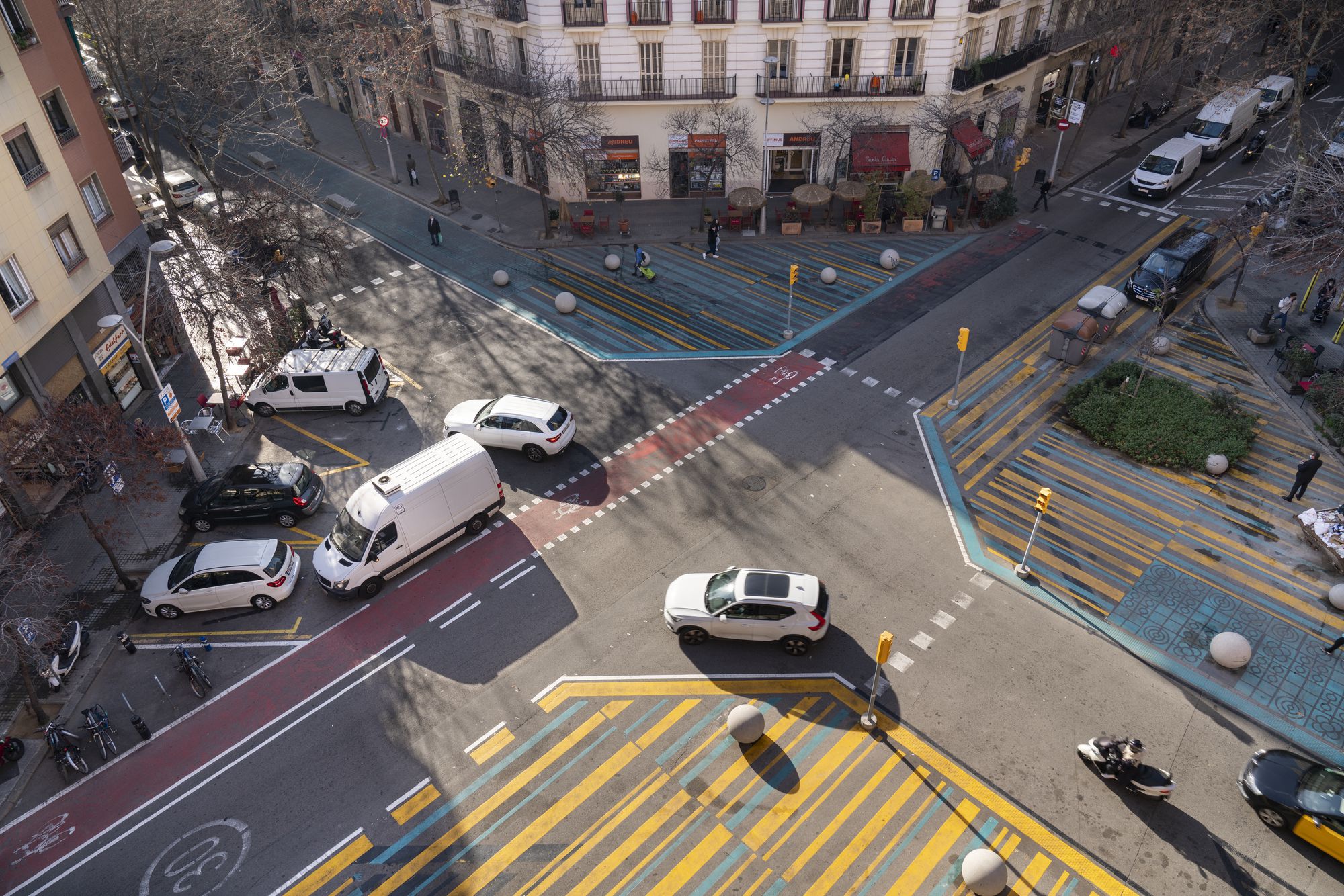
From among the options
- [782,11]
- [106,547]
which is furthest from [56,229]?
[782,11]

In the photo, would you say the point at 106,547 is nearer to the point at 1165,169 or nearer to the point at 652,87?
the point at 652,87

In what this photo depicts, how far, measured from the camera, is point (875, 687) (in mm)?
19797

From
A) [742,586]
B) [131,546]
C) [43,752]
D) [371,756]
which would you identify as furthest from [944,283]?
[43,752]

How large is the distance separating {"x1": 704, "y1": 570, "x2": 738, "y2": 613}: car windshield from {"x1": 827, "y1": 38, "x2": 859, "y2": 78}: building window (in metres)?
29.0

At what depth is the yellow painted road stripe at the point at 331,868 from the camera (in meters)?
17.9

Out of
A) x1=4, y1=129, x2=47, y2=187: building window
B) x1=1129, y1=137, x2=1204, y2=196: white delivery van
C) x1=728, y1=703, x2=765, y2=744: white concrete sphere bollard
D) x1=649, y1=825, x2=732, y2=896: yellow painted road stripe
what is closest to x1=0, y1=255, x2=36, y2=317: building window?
x1=4, y1=129, x2=47, y2=187: building window

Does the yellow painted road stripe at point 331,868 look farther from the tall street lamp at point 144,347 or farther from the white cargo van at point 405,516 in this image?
the tall street lamp at point 144,347

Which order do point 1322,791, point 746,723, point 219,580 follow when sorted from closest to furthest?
point 1322,791 → point 746,723 → point 219,580

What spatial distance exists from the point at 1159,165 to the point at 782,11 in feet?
67.6

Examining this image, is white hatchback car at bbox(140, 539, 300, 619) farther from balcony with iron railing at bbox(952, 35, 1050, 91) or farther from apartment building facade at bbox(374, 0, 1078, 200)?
balcony with iron railing at bbox(952, 35, 1050, 91)

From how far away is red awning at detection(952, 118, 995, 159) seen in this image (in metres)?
42.8

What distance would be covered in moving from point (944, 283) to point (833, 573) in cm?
1890

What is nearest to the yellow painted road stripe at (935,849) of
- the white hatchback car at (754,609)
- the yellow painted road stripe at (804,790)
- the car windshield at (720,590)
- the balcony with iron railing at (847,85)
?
the yellow painted road stripe at (804,790)

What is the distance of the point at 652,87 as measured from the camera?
4219cm
